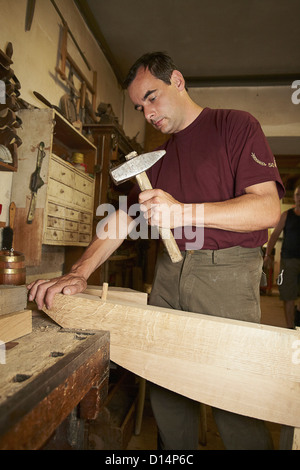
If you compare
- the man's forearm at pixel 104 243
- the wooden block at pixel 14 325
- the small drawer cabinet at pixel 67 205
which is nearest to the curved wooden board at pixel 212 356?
the wooden block at pixel 14 325

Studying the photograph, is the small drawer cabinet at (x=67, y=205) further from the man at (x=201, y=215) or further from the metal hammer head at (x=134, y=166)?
the metal hammer head at (x=134, y=166)

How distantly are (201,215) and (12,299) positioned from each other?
694 mm

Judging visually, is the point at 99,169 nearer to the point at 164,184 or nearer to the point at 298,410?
the point at 164,184

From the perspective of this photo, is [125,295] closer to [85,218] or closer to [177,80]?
[177,80]

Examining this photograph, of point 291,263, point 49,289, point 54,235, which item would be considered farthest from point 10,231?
point 291,263

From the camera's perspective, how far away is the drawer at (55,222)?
2.24 metres

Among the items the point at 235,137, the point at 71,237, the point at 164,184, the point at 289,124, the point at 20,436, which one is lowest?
the point at 20,436

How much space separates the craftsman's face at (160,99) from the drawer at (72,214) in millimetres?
1247

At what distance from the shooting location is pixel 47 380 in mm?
626

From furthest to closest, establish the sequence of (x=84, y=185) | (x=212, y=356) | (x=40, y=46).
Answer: (x=84, y=185)
(x=40, y=46)
(x=212, y=356)

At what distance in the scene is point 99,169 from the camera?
325 centimetres

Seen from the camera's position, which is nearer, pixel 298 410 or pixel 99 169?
pixel 298 410
